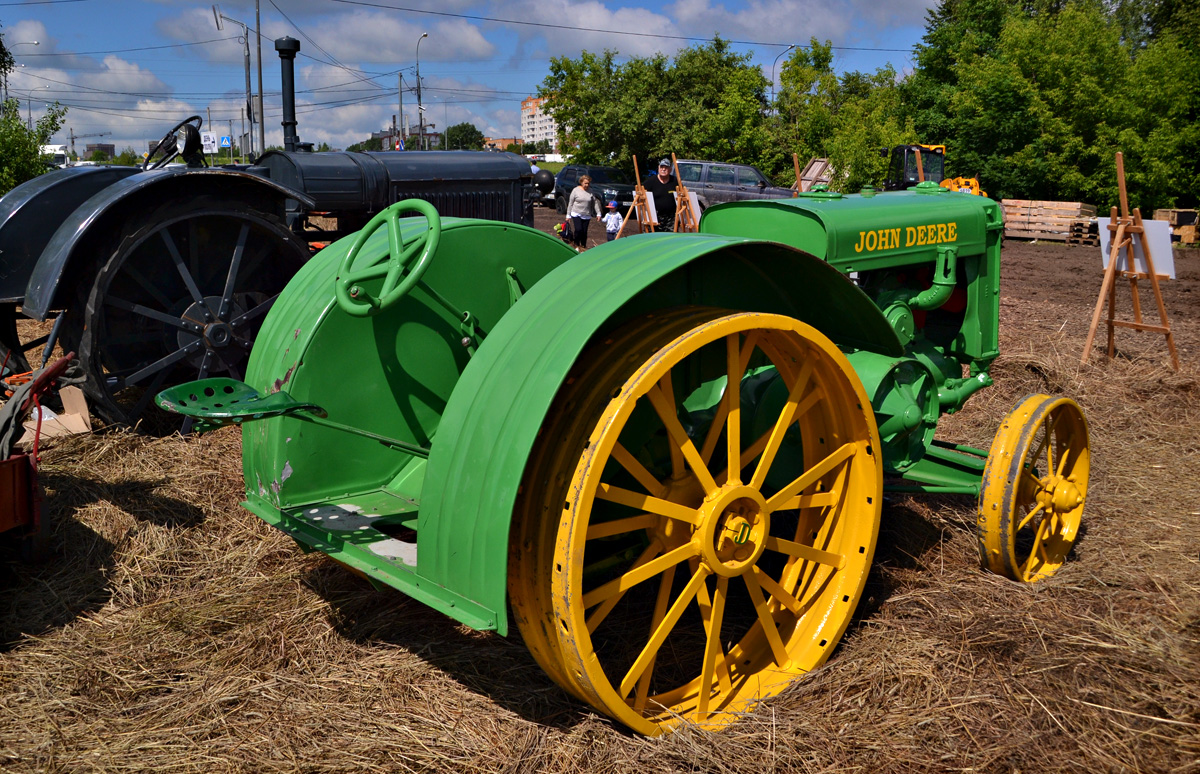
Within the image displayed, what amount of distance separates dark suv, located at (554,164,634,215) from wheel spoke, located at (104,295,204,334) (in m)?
19.2

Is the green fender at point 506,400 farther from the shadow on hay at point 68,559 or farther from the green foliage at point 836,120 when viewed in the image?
the green foliage at point 836,120

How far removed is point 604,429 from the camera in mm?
2055

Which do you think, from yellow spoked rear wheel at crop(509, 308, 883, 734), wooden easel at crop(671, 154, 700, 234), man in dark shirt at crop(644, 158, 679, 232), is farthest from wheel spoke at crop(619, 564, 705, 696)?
man in dark shirt at crop(644, 158, 679, 232)

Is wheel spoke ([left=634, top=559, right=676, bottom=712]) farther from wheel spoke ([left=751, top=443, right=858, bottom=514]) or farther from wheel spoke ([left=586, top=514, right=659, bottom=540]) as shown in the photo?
wheel spoke ([left=751, top=443, right=858, bottom=514])

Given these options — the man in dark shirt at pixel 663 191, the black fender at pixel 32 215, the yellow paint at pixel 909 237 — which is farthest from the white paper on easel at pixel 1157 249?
the man in dark shirt at pixel 663 191

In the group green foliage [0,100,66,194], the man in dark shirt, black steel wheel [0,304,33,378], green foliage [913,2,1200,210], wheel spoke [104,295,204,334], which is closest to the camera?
wheel spoke [104,295,204,334]

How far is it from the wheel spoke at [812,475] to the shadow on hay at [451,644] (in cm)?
81

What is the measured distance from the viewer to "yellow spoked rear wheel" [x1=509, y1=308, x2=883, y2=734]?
2.14 meters

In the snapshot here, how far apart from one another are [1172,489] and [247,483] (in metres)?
4.34

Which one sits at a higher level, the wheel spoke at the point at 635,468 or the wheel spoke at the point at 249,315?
the wheel spoke at the point at 249,315

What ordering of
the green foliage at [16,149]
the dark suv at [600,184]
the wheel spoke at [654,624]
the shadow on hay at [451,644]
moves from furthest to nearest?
the dark suv at [600,184] < the green foliage at [16,149] < the shadow on hay at [451,644] < the wheel spoke at [654,624]

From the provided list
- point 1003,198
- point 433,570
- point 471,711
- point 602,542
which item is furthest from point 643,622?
point 1003,198

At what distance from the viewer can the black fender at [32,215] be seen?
5160mm

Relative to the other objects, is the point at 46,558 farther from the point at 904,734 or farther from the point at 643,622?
the point at 904,734
